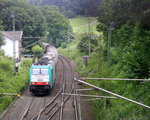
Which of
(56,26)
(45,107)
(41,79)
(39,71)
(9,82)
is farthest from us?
(56,26)

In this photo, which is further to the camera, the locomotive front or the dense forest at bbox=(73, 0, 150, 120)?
the locomotive front

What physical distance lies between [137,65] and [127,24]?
25.6ft

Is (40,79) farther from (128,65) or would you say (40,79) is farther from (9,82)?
(128,65)

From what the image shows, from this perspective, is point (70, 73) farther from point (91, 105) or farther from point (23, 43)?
point (23, 43)

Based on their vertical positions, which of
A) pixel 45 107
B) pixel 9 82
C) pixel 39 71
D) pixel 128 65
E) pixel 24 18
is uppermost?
pixel 24 18

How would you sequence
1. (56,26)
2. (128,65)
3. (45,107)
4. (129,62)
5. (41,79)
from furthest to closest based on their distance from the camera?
1. (56,26)
2. (41,79)
3. (45,107)
4. (128,65)
5. (129,62)

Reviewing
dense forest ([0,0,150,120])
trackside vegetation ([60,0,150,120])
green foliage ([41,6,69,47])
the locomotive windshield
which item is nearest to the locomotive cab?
the locomotive windshield

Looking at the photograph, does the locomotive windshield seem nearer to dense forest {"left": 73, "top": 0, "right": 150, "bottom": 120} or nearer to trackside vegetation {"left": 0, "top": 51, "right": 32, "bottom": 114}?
trackside vegetation {"left": 0, "top": 51, "right": 32, "bottom": 114}

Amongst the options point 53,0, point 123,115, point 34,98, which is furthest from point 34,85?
point 53,0

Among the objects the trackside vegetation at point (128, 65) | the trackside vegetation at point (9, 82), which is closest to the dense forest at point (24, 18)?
the trackside vegetation at point (9, 82)

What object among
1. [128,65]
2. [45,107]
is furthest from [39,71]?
[128,65]

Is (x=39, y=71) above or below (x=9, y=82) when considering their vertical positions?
above

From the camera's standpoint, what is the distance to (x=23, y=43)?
35875mm

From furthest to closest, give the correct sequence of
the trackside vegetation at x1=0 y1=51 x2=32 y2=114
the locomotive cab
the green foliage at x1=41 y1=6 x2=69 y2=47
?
the green foliage at x1=41 y1=6 x2=69 y2=47 → the locomotive cab → the trackside vegetation at x1=0 y1=51 x2=32 y2=114
